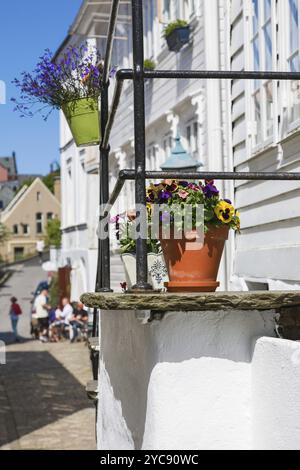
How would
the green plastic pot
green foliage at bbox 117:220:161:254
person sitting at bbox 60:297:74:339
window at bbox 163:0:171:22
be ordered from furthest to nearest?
1. person sitting at bbox 60:297:74:339
2. window at bbox 163:0:171:22
3. the green plastic pot
4. green foliage at bbox 117:220:161:254

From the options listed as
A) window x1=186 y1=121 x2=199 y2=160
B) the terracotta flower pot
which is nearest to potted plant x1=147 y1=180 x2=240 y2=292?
the terracotta flower pot

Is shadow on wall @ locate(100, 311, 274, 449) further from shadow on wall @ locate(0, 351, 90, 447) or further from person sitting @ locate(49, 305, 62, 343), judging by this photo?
person sitting @ locate(49, 305, 62, 343)

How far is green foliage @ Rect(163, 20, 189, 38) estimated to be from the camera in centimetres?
1111

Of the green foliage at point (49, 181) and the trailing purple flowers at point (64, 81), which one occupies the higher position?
the green foliage at point (49, 181)

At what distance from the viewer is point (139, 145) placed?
2.96m

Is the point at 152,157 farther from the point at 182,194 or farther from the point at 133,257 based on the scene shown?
the point at 182,194

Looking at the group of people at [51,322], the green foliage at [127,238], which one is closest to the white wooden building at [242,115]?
the green foliage at [127,238]

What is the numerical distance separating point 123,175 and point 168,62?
9.96m

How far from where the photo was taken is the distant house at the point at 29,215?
7919 centimetres

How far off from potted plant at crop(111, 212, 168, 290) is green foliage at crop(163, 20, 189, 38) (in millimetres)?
6775

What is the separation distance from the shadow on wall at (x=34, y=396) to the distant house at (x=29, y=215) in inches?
2329

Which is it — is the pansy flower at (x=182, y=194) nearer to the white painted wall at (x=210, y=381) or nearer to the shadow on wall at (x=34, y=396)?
the white painted wall at (x=210, y=381)

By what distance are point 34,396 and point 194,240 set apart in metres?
11.7

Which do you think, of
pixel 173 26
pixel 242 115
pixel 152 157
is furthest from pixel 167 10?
pixel 242 115
